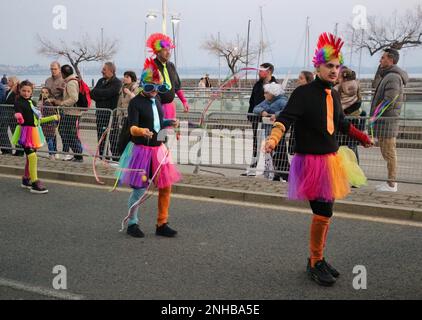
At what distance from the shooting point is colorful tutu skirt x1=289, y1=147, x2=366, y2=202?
438 cm

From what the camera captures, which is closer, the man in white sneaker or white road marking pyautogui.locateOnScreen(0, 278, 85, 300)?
white road marking pyautogui.locateOnScreen(0, 278, 85, 300)

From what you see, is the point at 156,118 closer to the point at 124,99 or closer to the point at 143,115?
the point at 143,115

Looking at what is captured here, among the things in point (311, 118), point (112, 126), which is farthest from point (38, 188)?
point (311, 118)

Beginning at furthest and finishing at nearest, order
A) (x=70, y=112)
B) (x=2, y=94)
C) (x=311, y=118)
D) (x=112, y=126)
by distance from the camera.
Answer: (x=2, y=94) → (x=70, y=112) → (x=112, y=126) → (x=311, y=118)

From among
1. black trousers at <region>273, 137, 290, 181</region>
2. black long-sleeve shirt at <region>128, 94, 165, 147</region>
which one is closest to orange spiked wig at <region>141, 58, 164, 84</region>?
black long-sleeve shirt at <region>128, 94, 165, 147</region>

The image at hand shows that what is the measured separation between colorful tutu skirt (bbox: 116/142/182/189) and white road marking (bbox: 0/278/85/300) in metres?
1.71

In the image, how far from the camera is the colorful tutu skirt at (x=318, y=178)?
→ 438cm

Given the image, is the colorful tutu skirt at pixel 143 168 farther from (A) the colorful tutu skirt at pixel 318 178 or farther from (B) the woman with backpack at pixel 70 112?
(B) the woman with backpack at pixel 70 112

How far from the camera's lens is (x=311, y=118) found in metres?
4.47

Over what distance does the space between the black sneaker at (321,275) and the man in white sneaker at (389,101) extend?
3.58 m

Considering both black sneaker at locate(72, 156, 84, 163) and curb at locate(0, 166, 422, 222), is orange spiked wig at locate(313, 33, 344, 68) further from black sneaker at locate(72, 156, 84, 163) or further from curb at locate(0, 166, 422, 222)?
black sneaker at locate(72, 156, 84, 163)

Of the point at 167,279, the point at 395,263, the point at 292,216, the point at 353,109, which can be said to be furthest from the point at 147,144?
the point at 353,109

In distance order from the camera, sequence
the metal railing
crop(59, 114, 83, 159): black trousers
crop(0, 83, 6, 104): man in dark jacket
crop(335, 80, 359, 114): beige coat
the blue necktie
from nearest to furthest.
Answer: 1. the blue necktie
2. crop(335, 80, 359, 114): beige coat
3. the metal railing
4. crop(59, 114, 83, 159): black trousers
5. crop(0, 83, 6, 104): man in dark jacket

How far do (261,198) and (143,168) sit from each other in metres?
2.22
